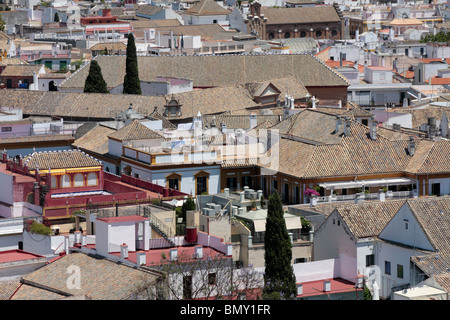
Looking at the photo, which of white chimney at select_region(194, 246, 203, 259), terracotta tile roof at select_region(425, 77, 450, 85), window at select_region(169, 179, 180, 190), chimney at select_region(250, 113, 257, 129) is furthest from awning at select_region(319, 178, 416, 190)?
terracotta tile roof at select_region(425, 77, 450, 85)

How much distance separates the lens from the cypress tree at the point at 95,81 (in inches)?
3233

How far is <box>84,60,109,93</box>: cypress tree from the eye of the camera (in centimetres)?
8212

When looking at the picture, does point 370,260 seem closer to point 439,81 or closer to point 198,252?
point 198,252

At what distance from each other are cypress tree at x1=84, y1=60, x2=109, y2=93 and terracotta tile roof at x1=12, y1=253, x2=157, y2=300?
44138mm

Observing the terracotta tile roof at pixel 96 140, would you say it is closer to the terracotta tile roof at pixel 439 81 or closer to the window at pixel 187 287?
the window at pixel 187 287

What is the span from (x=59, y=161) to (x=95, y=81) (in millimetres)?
31109

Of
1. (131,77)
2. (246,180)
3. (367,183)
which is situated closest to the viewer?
(367,183)

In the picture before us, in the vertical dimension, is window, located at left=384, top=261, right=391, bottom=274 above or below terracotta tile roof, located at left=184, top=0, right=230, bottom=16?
below

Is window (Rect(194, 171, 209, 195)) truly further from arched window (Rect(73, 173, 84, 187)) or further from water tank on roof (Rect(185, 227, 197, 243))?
water tank on roof (Rect(185, 227, 197, 243))

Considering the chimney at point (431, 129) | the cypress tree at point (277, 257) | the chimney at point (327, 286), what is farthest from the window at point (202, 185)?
the chimney at point (327, 286)

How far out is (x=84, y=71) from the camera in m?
86.6

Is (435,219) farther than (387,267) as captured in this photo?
No

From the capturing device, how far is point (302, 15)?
148m

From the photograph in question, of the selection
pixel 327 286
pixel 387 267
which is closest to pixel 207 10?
pixel 387 267
